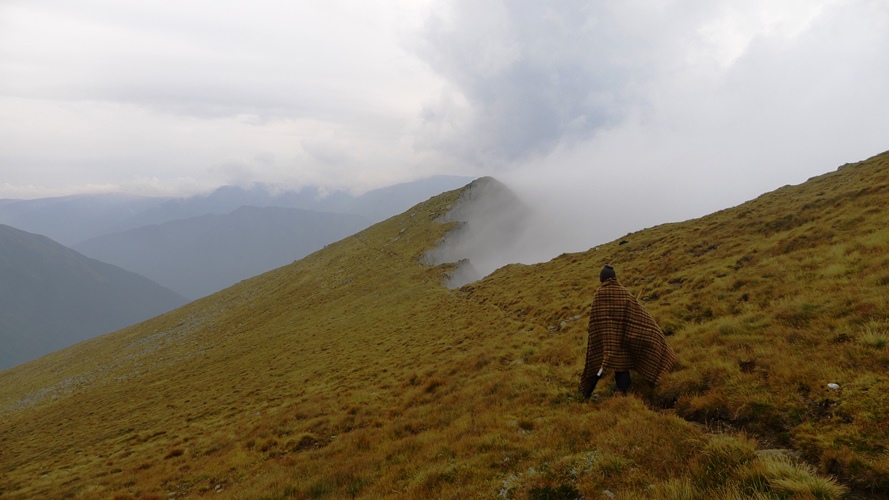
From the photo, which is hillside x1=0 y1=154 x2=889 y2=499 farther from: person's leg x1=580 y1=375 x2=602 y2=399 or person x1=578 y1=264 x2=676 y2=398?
person x1=578 y1=264 x2=676 y2=398

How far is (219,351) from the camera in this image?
43344 mm

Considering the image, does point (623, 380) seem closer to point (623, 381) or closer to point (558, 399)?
point (623, 381)

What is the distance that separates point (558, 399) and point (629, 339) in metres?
2.60

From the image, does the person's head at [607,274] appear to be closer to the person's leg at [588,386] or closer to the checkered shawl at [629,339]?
the checkered shawl at [629,339]

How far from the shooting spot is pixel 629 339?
31.2ft

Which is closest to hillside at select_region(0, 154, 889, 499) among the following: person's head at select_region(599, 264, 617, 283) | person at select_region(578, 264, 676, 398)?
person at select_region(578, 264, 676, 398)

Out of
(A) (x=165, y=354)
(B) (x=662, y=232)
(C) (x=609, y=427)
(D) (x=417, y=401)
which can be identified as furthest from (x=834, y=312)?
(A) (x=165, y=354)

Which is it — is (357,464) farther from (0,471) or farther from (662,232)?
(662,232)

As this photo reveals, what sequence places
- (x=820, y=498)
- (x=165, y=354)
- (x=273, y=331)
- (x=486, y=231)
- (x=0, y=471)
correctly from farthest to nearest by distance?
(x=486, y=231) < (x=165, y=354) < (x=273, y=331) < (x=0, y=471) < (x=820, y=498)

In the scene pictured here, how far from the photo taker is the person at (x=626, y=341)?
9438 millimetres

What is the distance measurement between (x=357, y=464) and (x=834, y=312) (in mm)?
12862

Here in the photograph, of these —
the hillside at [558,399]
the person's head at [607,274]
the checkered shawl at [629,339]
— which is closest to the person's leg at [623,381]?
the checkered shawl at [629,339]

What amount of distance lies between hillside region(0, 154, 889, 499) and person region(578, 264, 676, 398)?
0.45m

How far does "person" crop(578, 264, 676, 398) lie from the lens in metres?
9.44
